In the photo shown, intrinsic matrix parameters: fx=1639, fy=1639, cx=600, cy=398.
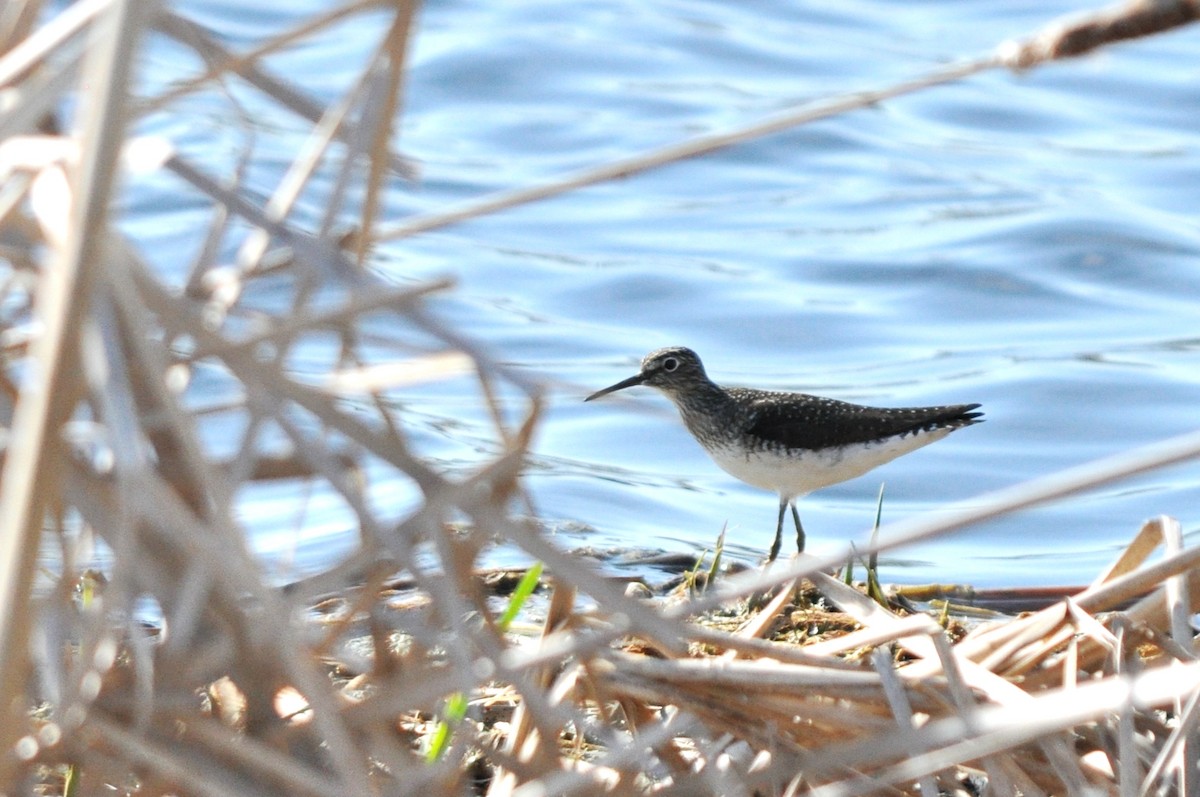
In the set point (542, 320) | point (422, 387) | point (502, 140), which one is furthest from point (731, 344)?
point (502, 140)

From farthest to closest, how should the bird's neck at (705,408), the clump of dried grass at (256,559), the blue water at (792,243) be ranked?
the blue water at (792,243)
the bird's neck at (705,408)
the clump of dried grass at (256,559)

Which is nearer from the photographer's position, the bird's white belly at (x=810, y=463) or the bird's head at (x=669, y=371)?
the bird's white belly at (x=810, y=463)

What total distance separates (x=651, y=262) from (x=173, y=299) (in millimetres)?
8949

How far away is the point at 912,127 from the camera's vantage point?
543 inches

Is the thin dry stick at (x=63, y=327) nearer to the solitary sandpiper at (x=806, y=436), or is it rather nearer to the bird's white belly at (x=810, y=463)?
the solitary sandpiper at (x=806, y=436)

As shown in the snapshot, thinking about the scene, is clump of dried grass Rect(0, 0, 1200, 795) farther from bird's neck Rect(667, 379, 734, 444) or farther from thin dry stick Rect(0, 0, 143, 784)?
bird's neck Rect(667, 379, 734, 444)

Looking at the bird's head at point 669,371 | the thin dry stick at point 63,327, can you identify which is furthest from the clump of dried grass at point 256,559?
the bird's head at point 669,371

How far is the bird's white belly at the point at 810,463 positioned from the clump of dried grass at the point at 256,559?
11.7ft

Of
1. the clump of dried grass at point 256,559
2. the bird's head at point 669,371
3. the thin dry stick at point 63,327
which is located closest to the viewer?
the thin dry stick at point 63,327

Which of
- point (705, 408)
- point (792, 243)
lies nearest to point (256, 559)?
point (705, 408)

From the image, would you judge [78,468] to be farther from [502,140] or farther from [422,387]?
[502,140]

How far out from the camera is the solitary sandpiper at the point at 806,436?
6.80 meters

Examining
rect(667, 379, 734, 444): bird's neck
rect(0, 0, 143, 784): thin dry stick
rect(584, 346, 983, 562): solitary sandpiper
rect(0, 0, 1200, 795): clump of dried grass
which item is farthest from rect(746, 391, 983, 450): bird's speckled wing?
rect(0, 0, 143, 784): thin dry stick

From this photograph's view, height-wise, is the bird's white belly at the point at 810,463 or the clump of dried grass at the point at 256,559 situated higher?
the clump of dried grass at the point at 256,559
